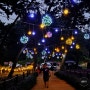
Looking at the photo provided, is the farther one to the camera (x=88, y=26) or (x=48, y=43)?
(x=48, y=43)

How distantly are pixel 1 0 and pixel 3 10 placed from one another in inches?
51.0

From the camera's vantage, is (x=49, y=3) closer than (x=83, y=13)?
Yes

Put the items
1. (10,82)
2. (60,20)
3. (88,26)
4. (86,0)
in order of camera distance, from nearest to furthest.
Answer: (10,82), (86,0), (60,20), (88,26)

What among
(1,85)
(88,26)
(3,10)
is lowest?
(1,85)

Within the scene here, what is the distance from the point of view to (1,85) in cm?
1627

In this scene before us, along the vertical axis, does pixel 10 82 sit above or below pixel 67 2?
below

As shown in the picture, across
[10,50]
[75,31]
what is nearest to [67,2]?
[75,31]

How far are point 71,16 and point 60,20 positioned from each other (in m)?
2.45

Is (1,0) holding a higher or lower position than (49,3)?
lower

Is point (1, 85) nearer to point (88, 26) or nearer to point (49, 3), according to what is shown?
point (49, 3)

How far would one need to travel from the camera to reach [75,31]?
5244 centimetres

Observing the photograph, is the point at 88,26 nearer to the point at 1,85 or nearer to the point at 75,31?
the point at 75,31

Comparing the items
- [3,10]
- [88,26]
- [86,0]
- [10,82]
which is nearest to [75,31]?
[86,0]

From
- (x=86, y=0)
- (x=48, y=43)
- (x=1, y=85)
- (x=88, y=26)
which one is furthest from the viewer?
(x=48, y=43)
